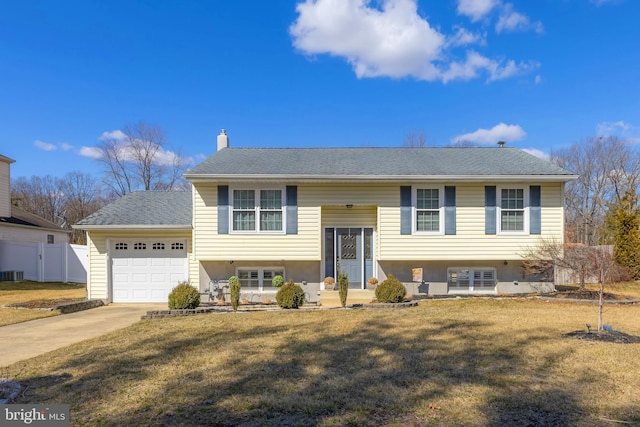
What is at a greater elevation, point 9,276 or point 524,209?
point 524,209

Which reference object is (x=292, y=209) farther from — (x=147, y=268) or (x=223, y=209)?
(x=147, y=268)

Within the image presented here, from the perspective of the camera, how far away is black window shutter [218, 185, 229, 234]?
1186 cm

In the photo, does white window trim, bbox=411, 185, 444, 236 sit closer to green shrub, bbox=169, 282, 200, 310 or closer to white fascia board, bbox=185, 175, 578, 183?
white fascia board, bbox=185, 175, 578, 183

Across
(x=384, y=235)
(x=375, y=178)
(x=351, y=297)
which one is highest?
(x=375, y=178)

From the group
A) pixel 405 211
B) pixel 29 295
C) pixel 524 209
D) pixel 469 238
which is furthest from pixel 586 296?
pixel 29 295

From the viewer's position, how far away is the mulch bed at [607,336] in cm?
628

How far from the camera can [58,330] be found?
8375mm

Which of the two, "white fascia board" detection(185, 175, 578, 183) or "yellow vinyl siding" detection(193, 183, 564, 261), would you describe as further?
"yellow vinyl siding" detection(193, 183, 564, 261)

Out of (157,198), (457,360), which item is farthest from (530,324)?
(157,198)

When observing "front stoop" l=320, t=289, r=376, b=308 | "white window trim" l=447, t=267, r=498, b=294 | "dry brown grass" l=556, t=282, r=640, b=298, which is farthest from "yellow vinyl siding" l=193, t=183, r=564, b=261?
"dry brown grass" l=556, t=282, r=640, b=298

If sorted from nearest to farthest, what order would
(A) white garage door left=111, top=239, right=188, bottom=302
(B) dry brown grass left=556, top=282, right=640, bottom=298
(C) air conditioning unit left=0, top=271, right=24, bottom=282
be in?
(A) white garage door left=111, top=239, right=188, bottom=302, (B) dry brown grass left=556, top=282, right=640, bottom=298, (C) air conditioning unit left=0, top=271, right=24, bottom=282

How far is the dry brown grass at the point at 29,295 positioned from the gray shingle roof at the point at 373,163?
221 inches

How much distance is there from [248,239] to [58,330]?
208 inches

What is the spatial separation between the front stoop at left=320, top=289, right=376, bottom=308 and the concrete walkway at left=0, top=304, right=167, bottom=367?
5.32m
